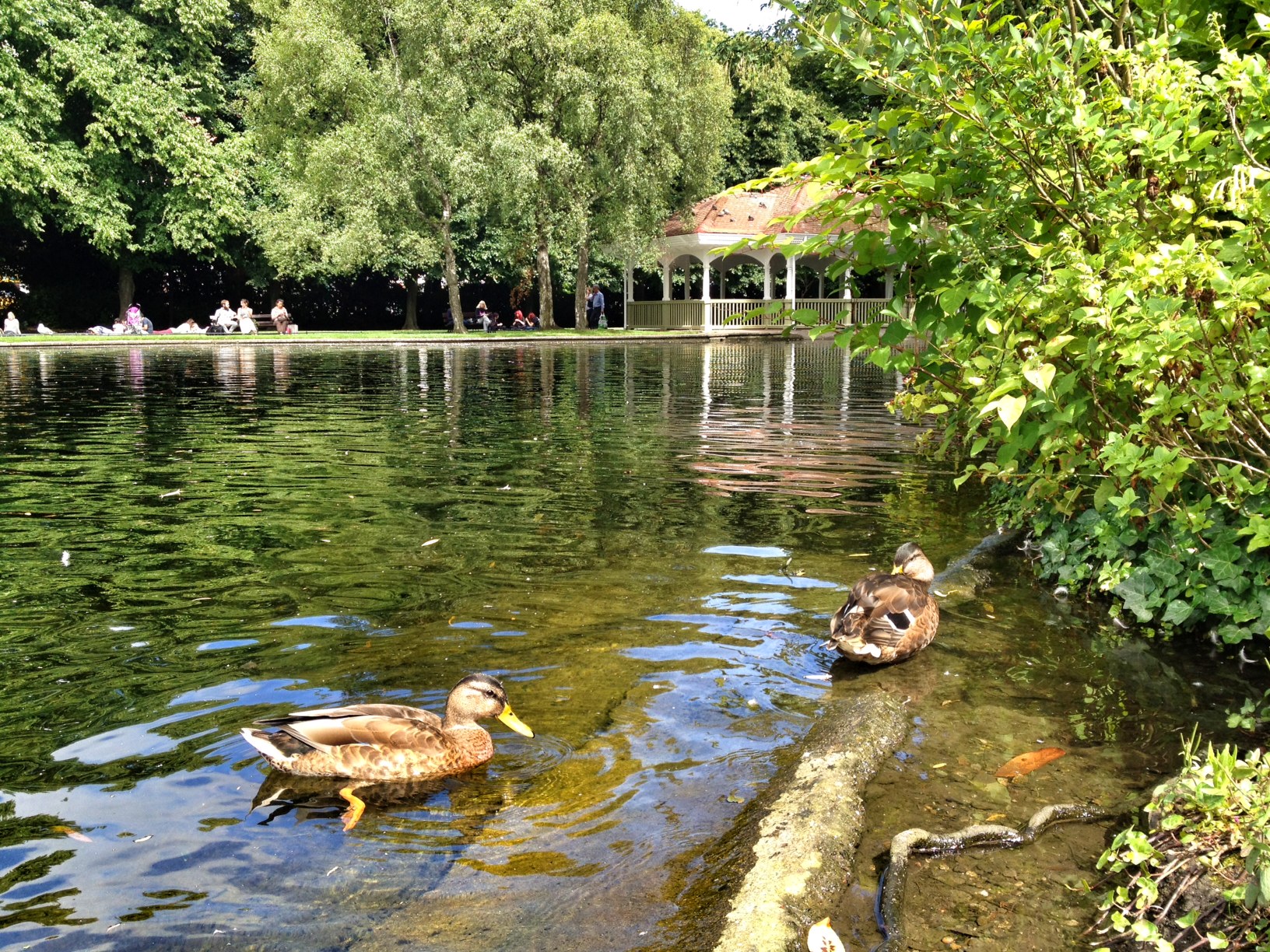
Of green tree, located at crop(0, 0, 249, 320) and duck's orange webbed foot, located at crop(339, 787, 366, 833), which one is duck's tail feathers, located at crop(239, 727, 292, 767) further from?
green tree, located at crop(0, 0, 249, 320)

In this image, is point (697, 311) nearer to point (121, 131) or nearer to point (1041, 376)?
point (121, 131)

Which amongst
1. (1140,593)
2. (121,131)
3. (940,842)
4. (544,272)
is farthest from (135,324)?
(940,842)

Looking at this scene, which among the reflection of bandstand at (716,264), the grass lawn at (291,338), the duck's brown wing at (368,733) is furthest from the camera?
the reflection of bandstand at (716,264)

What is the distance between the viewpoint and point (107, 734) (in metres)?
4.85

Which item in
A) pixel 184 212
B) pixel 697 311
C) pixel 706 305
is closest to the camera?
pixel 184 212

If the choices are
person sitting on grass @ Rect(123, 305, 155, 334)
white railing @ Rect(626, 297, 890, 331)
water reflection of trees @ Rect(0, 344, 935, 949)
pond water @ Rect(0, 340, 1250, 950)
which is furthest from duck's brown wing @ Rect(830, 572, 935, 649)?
person sitting on grass @ Rect(123, 305, 155, 334)

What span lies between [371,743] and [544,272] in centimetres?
3926

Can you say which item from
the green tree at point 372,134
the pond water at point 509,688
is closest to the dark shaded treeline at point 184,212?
the green tree at point 372,134

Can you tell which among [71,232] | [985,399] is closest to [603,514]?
[985,399]

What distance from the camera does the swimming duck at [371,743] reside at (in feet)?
14.8

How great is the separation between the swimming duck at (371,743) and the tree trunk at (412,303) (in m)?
44.5

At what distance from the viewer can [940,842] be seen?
12.0 ft

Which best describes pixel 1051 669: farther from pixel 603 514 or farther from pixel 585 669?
pixel 603 514

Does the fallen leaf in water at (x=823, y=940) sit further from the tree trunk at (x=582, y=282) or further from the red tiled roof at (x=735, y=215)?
the red tiled roof at (x=735, y=215)
